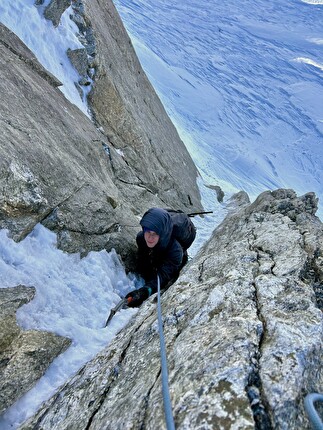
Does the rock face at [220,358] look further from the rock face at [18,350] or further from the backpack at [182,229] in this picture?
the backpack at [182,229]

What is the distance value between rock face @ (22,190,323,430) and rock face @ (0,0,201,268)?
215 cm

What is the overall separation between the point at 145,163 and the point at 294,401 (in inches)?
454

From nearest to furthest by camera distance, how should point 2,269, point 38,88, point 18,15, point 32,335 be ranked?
point 32,335 → point 2,269 → point 38,88 → point 18,15

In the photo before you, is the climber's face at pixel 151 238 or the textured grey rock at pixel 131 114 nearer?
the climber's face at pixel 151 238

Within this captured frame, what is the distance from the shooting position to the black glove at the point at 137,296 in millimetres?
6174

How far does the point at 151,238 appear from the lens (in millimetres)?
6492

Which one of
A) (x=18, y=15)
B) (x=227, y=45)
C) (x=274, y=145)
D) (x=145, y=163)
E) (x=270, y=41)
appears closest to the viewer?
(x=18, y=15)

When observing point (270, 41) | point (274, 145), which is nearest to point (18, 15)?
point (274, 145)

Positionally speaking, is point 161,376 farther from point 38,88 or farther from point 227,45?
point 227,45

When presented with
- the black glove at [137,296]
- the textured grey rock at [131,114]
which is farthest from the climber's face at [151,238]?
the textured grey rock at [131,114]

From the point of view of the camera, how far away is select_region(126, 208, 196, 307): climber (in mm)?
6324

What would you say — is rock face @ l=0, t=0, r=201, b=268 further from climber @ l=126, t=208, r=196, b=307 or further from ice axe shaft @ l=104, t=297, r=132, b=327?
ice axe shaft @ l=104, t=297, r=132, b=327

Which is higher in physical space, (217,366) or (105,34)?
(105,34)

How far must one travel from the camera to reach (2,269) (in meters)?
4.80
